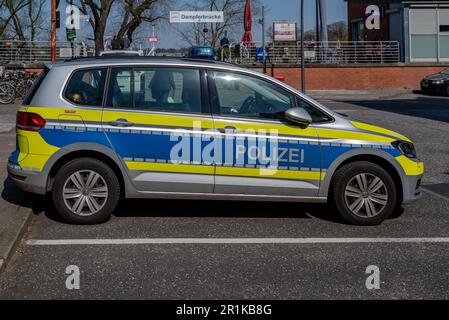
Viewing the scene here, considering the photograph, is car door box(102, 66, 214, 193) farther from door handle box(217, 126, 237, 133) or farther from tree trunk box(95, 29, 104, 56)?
tree trunk box(95, 29, 104, 56)

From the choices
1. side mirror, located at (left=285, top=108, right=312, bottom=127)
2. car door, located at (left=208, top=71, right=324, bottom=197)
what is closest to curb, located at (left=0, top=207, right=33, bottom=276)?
car door, located at (left=208, top=71, right=324, bottom=197)

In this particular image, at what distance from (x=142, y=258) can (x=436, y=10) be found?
1347 inches

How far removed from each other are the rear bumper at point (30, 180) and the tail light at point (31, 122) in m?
0.42

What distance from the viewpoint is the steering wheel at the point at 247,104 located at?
6.26 metres

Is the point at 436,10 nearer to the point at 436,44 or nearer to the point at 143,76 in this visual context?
the point at 436,44

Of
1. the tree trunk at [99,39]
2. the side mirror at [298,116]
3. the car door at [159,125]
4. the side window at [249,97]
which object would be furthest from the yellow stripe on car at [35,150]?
the tree trunk at [99,39]

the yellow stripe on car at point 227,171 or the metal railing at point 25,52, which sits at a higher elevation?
the metal railing at point 25,52

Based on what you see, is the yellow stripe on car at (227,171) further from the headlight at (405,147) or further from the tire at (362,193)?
the headlight at (405,147)

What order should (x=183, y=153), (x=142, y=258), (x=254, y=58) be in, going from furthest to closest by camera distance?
(x=254, y=58)
(x=183, y=153)
(x=142, y=258)

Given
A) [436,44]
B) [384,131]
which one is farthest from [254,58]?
[384,131]

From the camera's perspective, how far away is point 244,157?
6121 mm

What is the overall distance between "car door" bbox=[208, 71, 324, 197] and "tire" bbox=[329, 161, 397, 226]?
0.24 metres

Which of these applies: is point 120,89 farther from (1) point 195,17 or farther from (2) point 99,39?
(2) point 99,39

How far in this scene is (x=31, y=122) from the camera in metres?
6.11
